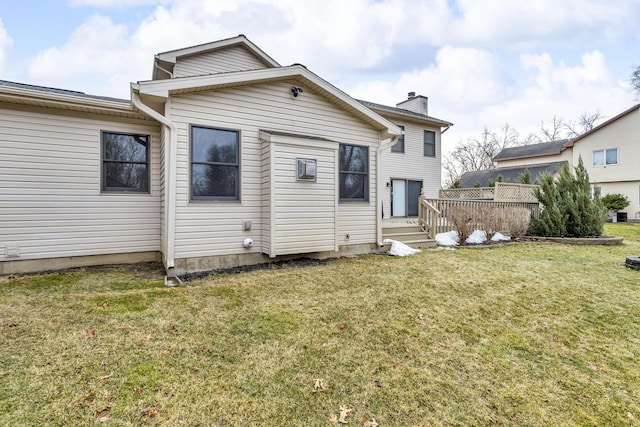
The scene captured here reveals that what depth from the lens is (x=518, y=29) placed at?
12031mm

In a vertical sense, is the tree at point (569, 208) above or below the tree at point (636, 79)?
below

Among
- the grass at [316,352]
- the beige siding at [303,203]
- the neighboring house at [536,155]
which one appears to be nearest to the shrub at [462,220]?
the grass at [316,352]

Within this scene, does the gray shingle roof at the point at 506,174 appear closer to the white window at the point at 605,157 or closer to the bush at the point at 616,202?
the white window at the point at 605,157

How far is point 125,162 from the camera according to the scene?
6.62m

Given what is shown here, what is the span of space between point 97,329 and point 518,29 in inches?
605

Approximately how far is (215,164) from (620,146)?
2530 cm

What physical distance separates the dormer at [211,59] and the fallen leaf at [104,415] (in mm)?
8415

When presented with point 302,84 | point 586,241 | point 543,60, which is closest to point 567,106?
point 543,60

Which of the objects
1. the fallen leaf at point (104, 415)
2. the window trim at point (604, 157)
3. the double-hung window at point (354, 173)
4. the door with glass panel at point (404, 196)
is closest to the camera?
the fallen leaf at point (104, 415)

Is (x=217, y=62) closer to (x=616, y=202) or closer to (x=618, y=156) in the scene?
(x=616, y=202)

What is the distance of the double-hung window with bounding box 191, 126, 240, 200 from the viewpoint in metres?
5.82

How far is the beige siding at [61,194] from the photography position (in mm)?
5727

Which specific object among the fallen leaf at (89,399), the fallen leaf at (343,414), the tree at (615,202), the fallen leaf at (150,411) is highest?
the tree at (615,202)

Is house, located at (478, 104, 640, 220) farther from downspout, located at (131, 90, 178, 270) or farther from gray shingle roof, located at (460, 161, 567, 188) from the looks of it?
downspout, located at (131, 90, 178, 270)
